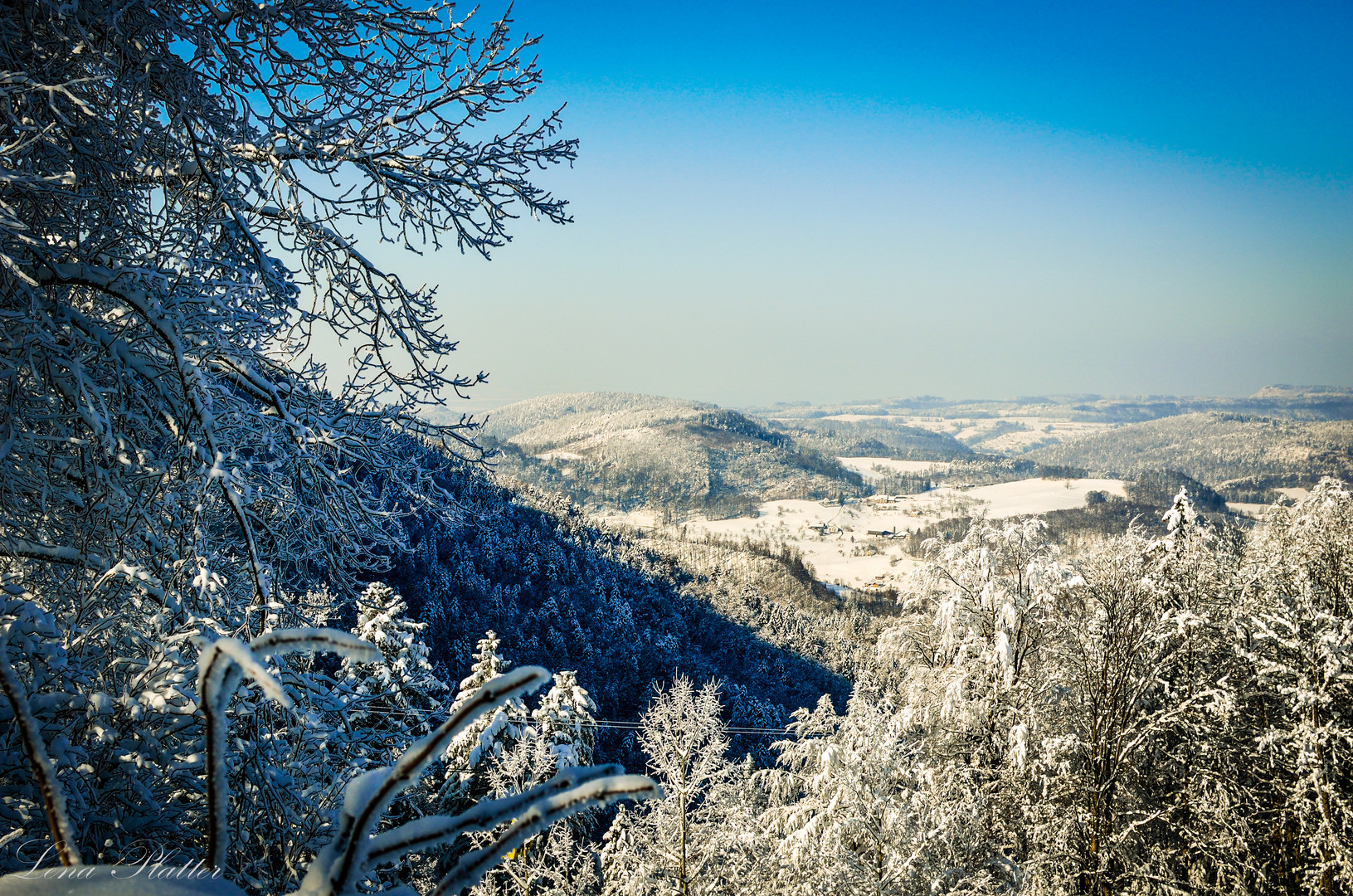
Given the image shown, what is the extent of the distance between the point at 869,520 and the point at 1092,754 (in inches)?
6207

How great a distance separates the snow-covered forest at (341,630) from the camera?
5.64ft

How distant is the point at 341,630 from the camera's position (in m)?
1.05

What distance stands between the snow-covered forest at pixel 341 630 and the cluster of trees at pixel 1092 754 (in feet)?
0.20

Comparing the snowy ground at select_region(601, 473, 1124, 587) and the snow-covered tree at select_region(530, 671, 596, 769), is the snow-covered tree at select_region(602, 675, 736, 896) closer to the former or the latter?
the snow-covered tree at select_region(530, 671, 596, 769)

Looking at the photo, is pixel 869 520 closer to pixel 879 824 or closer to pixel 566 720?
pixel 566 720

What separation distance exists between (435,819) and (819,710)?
9765 mm

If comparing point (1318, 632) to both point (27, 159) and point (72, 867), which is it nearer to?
point (72, 867)

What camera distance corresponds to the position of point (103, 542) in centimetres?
243

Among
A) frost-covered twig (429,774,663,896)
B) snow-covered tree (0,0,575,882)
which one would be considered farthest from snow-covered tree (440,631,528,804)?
frost-covered twig (429,774,663,896)

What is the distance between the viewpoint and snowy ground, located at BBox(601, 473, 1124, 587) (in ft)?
400

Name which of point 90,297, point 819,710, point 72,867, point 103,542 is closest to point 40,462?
point 103,542

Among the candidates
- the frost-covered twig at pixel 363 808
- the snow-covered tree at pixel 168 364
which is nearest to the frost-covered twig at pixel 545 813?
the frost-covered twig at pixel 363 808

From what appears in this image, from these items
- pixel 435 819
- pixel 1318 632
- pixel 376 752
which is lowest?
pixel 1318 632

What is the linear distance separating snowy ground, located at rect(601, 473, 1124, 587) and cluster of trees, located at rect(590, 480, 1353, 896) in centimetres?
10190
